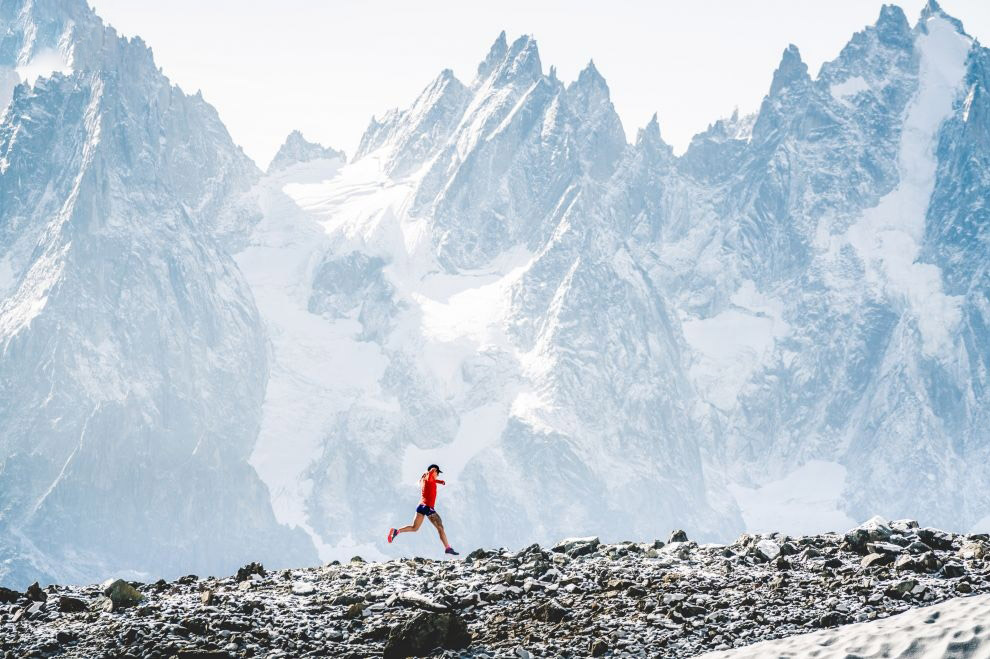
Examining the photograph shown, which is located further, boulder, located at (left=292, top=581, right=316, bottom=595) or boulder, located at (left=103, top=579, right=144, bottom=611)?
boulder, located at (left=292, top=581, right=316, bottom=595)

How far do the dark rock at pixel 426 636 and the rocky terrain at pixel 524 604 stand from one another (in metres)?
0.02

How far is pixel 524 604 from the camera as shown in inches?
949

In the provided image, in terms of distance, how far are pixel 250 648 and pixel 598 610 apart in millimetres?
6100

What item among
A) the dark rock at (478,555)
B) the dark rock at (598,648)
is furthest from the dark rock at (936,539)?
the dark rock at (478,555)

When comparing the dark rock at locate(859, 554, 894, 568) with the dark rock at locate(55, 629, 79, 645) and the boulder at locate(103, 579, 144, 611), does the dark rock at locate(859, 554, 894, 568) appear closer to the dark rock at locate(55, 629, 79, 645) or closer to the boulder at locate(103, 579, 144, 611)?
the boulder at locate(103, 579, 144, 611)

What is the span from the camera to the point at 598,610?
77.3 feet

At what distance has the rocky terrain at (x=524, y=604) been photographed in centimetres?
2205

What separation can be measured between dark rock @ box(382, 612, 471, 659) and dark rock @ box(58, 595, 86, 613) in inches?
249

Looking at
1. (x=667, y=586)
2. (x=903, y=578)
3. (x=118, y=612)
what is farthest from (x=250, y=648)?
(x=903, y=578)

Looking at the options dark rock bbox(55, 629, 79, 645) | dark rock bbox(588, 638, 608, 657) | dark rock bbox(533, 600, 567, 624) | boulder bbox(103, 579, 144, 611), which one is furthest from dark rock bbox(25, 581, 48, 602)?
dark rock bbox(588, 638, 608, 657)

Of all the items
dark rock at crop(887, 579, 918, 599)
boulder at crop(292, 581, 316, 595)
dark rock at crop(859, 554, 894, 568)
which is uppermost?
boulder at crop(292, 581, 316, 595)

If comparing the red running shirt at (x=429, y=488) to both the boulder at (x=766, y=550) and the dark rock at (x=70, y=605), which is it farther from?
the dark rock at (x=70, y=605)

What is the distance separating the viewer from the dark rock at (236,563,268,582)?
27531 millimetres

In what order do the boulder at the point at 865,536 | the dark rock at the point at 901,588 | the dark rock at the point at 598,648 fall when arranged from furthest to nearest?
1. the boulder at the point at 865,536
2. the dark rock at the point at 901,588
3. the dark rock at the point at 598,648
